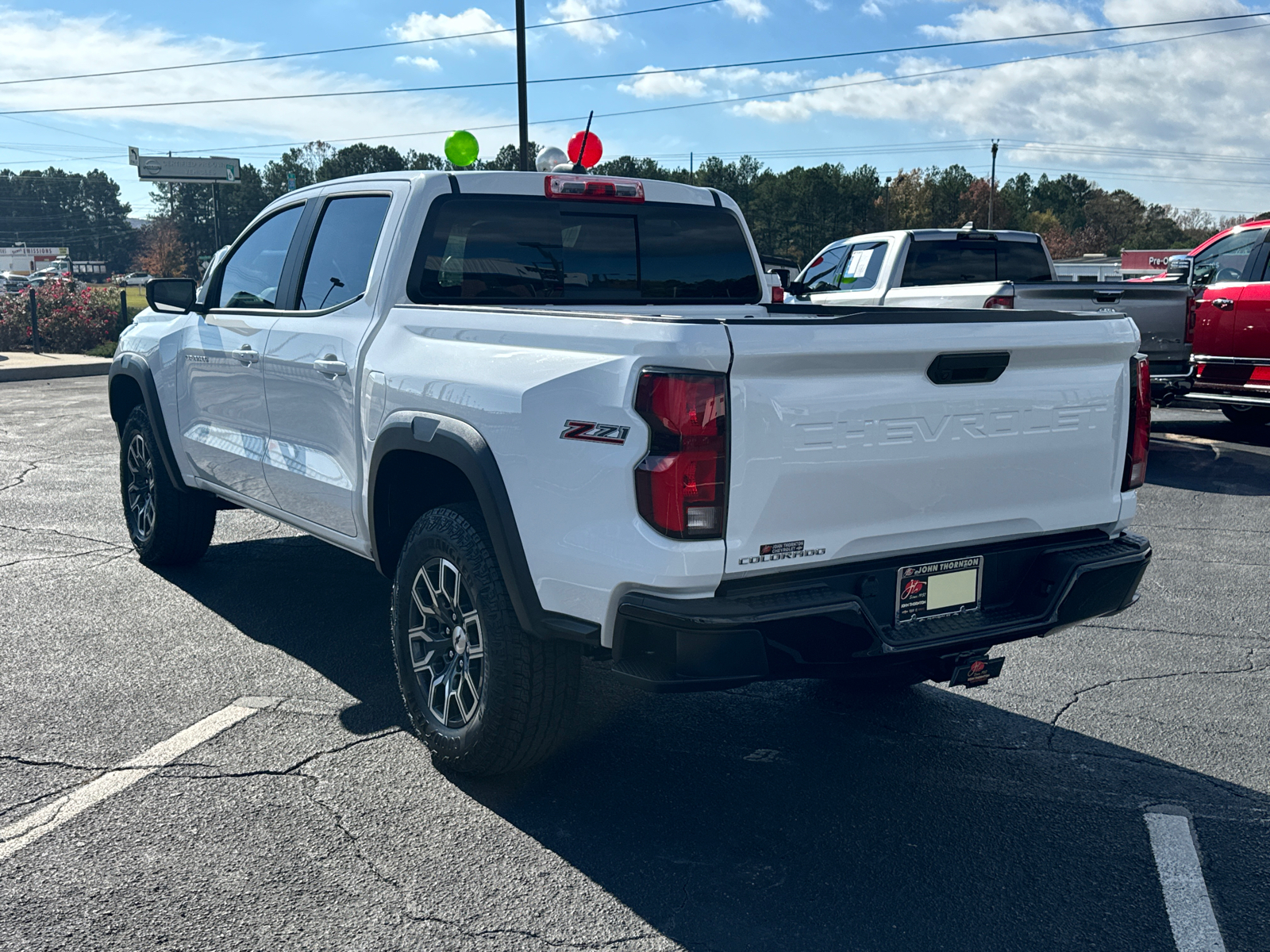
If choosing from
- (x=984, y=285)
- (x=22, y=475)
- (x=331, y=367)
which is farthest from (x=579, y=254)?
(x=22, y=475)

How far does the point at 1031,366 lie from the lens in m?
3.48

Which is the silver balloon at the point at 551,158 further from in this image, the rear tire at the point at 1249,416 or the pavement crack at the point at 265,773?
the rear tire at the point at 1249,416

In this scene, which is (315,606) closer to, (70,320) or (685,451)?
(685,451)

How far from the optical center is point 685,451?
9.53 feet

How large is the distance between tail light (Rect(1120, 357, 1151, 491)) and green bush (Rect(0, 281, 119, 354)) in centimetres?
2393

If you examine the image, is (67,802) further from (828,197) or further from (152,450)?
(828,197)

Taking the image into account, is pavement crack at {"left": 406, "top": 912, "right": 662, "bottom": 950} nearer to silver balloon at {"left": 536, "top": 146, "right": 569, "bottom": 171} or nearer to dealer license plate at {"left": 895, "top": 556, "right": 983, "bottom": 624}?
dealer license plate at {"left": 895, "top": 556, "right": 983, "bottom": 624}

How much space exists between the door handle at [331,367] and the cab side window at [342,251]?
0.27 m

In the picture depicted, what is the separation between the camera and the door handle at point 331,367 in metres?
4.39

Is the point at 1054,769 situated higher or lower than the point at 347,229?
lower

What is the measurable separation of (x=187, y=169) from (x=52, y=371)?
25.3m

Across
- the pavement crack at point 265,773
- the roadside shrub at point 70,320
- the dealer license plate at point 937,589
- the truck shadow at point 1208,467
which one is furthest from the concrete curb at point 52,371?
the dealer license plate at point 937,589

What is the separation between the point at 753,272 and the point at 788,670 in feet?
8.57

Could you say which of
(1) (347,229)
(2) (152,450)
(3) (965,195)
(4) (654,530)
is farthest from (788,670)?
(3) (965,195)
